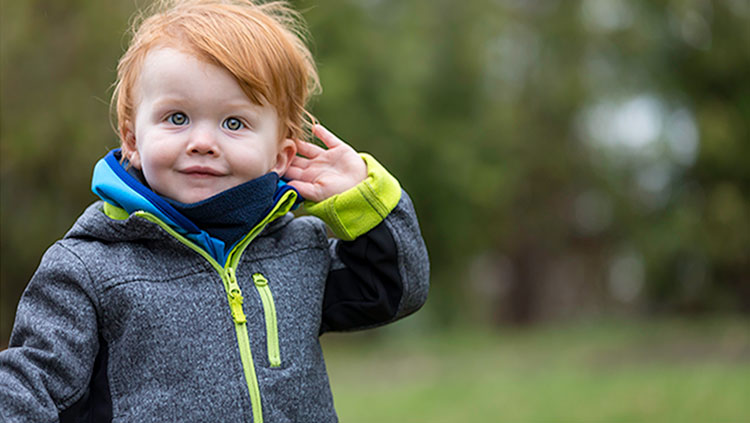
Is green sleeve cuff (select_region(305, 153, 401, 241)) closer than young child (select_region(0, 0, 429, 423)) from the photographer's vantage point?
No

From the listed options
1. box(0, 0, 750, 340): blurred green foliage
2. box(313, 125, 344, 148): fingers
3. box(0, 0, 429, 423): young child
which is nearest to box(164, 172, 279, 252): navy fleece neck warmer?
box(0, 0, 429, 423): young child

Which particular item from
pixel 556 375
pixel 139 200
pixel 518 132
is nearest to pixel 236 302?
pixel 139 200

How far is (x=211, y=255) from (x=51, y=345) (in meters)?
0.37

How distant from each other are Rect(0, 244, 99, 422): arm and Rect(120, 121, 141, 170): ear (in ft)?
0.90

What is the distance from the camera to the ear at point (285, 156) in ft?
6.29

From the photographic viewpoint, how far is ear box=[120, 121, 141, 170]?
5.85ft

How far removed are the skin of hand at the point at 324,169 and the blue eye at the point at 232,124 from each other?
0.20 meters

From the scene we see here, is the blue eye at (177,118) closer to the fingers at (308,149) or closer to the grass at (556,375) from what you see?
the fingers at (308,149)

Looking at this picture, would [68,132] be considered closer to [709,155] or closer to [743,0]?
[709,155]

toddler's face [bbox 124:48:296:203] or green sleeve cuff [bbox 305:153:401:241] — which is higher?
toddler's face [bbox 124:48:296:203]

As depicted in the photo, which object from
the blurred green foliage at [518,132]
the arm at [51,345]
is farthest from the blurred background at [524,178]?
the arm at [51,345]

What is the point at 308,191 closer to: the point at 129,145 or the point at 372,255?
the point at 372,255

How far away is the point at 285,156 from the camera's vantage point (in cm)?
195

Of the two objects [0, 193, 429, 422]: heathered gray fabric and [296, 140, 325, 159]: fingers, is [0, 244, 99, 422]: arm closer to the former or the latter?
[0, 193, 429, 422]: heathered gray fabric
